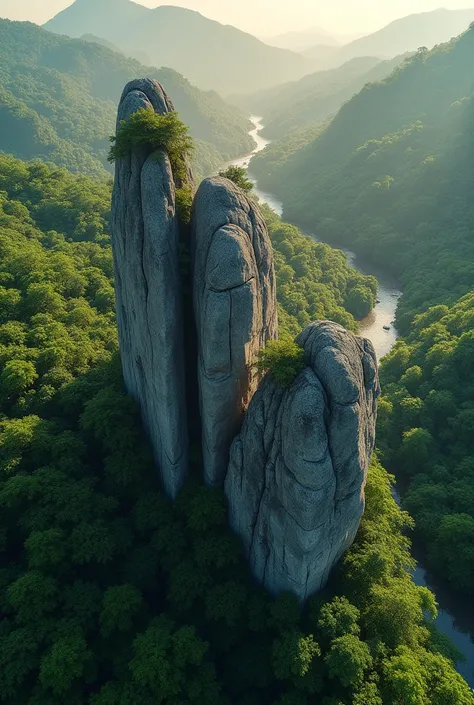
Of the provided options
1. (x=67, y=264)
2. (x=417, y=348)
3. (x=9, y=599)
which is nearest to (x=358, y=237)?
(x=417, y=348)

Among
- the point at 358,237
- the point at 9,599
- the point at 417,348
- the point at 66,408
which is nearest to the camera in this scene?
the point at 9,599

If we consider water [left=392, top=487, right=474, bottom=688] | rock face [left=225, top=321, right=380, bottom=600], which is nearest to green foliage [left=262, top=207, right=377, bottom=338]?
water [left=392, top=487, right=474, bottom=688]

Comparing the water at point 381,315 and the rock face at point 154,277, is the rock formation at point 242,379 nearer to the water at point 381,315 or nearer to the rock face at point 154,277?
the rock face at point 154,277

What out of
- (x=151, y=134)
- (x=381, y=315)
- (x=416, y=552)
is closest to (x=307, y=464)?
(x=151, y=134)

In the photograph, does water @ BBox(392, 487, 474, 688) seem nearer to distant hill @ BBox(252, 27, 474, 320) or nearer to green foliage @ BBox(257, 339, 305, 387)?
green foliage @ BBox(257, 339, 305, 387)

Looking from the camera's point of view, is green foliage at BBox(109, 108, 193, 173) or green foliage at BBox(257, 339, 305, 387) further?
green foliage at BBox(109, 108, 193, 173)

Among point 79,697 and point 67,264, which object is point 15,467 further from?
point 67,264
